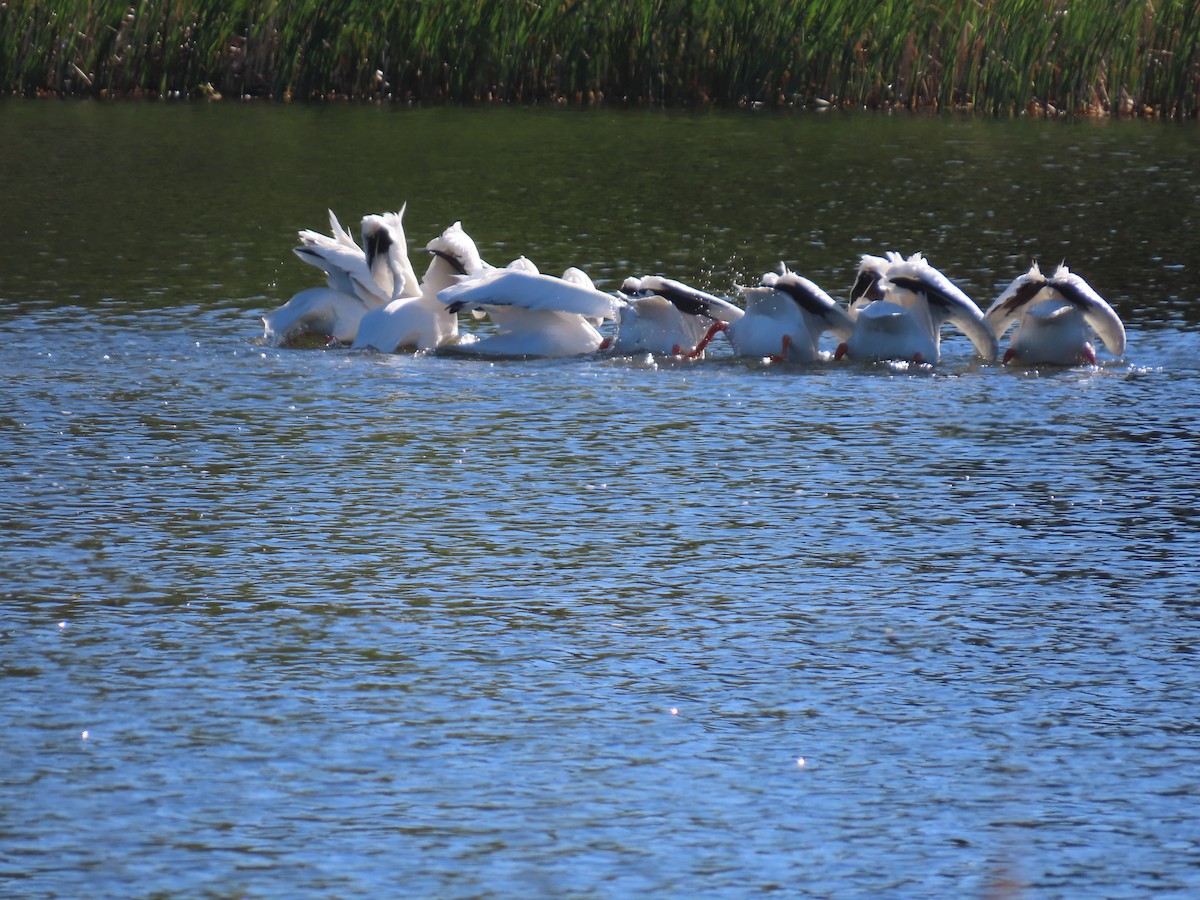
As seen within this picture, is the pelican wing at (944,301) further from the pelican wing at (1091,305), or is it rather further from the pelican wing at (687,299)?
the pelican wing at (687,299)

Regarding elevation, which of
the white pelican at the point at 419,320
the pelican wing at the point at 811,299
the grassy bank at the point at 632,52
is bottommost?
the white pelican at the point at 419,320

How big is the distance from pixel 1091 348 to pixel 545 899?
18.9ft

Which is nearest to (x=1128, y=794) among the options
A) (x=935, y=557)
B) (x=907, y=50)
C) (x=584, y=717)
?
(x=584, y=717)

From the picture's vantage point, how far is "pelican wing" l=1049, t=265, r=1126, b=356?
27.6ft

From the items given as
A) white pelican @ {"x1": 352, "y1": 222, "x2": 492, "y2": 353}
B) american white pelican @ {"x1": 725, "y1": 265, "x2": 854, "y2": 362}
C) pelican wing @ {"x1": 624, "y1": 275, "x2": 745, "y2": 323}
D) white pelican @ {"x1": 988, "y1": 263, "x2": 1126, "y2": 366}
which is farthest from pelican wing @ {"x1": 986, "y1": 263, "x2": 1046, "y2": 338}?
white pelican @ {"x1": 352, "y1": 222, "x2": 492, "y2": 353}

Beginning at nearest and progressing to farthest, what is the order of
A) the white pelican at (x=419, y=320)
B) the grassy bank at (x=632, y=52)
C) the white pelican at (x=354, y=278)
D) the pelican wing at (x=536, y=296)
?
1. the pelican wing at (x=536, y=296)
2. the white pelican at (x=419, y=320)
3. the white pelican at (x=354, y=278)
4. the grassy bank at (x=632, y=52)

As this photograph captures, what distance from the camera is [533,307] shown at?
28.2 feet

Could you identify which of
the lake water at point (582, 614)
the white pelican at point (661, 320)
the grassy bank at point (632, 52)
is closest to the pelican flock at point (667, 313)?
the white pelican at point (661, 320)

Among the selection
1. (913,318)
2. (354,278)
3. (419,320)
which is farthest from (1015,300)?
(354,278)

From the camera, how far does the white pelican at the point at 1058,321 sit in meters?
8.47

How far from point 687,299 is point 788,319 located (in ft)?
1.39

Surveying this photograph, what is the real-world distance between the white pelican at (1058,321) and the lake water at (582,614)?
0.14 metres

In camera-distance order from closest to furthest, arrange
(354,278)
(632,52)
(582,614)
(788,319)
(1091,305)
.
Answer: (582,614)
(1091,305)
(788,319)
(354,278)
(632,52)

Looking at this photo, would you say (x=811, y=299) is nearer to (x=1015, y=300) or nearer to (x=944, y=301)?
(x=944, y=301)
